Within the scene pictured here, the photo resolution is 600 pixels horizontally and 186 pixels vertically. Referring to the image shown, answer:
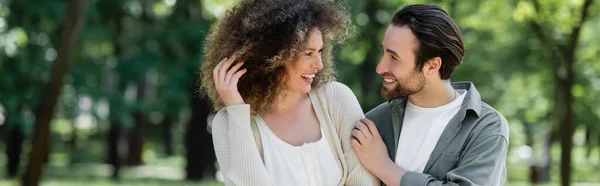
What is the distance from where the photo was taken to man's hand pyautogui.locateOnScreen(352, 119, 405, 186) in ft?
12.1

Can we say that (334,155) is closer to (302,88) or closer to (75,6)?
(302,88)

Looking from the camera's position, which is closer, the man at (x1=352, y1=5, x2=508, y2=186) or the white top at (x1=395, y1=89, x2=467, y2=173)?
the man at (x1=352, y1=5, x2=508, y2=186)

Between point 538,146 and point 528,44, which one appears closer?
point 528,44

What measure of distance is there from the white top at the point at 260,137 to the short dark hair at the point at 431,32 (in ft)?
1.20

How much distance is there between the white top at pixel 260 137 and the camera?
362 cm

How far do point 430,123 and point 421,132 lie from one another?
5 centimetres

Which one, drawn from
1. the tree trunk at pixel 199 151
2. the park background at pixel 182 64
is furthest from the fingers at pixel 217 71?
the tree trunk at pixel 199 151

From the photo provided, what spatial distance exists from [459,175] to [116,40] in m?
15.9

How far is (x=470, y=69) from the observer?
789 inches

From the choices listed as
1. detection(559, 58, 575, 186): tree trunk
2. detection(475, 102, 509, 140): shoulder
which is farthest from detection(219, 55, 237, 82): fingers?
detection(559, 58, 575, 186): tree trunk

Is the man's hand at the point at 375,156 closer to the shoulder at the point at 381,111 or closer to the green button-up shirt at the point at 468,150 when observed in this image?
the green button-up shirt at the point at 468,150

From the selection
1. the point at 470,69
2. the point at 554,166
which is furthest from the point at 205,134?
the point at 554,166

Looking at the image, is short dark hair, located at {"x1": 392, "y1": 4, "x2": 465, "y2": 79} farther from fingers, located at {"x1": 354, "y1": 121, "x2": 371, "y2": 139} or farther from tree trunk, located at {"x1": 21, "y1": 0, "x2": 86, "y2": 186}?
tree trunk, located at {"x1": 21, "y1": 0, "x2": 86, "y2": 186}

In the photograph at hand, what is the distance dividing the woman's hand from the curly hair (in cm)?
5
